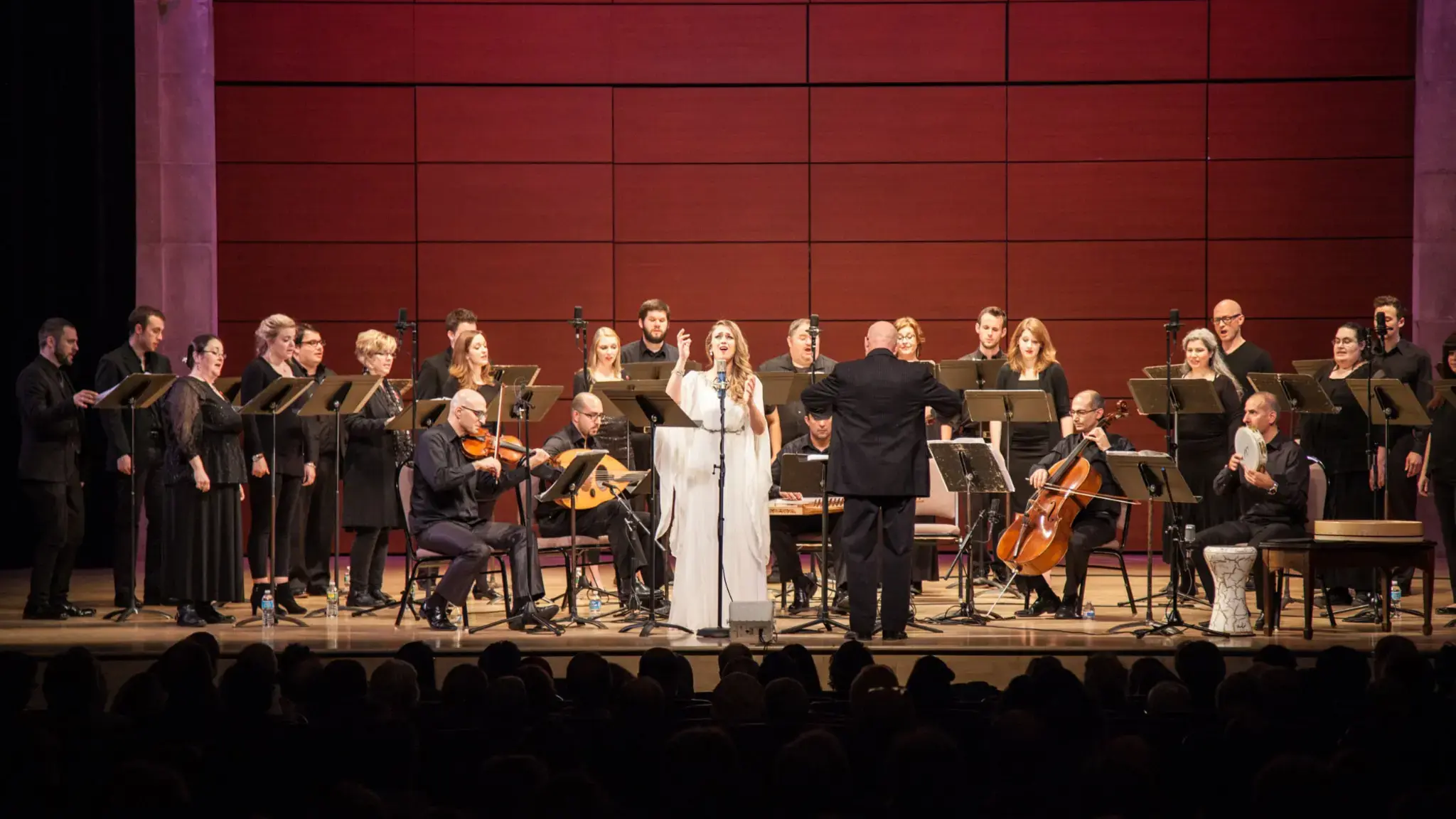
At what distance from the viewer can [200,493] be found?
283 inches

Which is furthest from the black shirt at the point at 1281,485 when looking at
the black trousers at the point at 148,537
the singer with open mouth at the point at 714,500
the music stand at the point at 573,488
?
the black trousers at the point at 148,537

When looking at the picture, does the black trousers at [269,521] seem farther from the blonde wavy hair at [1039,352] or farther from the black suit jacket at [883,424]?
the blonde wavy hair at [1039,352]

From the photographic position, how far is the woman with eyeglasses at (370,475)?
7.75 metres

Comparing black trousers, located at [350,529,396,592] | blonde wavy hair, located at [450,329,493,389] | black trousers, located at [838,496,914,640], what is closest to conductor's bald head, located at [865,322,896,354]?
black trousers, located at [838,496,914,640]

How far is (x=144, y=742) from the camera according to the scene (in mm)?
3465

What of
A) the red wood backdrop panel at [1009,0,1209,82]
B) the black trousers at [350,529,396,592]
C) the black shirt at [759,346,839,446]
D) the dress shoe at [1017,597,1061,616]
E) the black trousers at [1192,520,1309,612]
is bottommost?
the dress shoe at [1017,597,1061,616]

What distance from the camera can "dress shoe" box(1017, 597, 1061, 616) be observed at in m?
7.46

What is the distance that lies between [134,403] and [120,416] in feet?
3.65

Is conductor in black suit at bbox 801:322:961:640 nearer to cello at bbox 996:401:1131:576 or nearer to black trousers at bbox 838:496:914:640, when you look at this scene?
black trousers at bbox 838:496:914:640

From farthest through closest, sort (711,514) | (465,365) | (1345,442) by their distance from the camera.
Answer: (1345,442) → (465,365) → (711,514)

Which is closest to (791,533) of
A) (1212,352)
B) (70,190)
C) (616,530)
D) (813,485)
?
(813,485)

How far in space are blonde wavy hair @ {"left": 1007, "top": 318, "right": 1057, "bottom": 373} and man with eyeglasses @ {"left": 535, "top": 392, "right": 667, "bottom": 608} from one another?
235 centimetres

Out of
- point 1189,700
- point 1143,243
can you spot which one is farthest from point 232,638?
point 1143,243

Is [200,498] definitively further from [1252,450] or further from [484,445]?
[1252,450]
